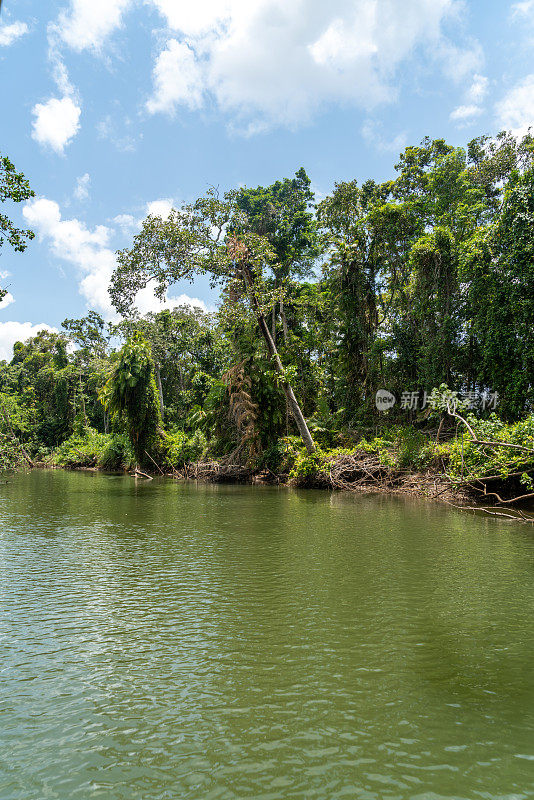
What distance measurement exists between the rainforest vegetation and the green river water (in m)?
6.71

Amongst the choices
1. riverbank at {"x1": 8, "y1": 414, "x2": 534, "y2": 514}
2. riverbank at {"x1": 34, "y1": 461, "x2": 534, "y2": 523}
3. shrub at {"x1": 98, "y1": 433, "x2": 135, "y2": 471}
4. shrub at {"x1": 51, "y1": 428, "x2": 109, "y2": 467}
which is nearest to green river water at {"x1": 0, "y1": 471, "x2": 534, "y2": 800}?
riverbank at {"x1": 8, "y1": 414, "x2": 534, "y2": 514}

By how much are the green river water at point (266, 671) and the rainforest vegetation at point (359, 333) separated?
6707 millimetres

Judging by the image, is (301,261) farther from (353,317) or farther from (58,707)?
(58,707)

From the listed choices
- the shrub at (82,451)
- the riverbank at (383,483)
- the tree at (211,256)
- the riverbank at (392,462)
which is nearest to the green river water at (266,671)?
the riverbank at (392,462)

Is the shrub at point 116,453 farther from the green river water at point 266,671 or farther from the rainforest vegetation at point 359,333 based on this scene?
the green river water at point 266,671

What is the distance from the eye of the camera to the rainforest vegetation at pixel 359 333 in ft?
50.3

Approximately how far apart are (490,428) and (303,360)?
46.3ft

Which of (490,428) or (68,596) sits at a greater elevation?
(490,428)

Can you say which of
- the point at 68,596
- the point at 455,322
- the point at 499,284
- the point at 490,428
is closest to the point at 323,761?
the point at 68,596

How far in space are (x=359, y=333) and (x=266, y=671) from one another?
19.7 m

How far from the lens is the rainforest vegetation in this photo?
15344 millimetres

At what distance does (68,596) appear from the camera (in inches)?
219

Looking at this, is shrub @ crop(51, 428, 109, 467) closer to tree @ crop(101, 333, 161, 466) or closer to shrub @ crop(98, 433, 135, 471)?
shrub @ crop(98, 433, 135, 471)

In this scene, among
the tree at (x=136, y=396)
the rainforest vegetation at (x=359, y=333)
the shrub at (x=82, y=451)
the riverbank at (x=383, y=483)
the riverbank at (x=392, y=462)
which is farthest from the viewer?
the shrub at (x=82, y=451)
